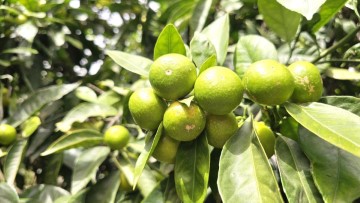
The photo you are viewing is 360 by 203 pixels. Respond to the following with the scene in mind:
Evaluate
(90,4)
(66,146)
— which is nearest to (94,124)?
(66,146)

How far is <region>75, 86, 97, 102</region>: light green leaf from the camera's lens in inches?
62.5

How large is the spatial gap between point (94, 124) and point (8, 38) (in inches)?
25.0

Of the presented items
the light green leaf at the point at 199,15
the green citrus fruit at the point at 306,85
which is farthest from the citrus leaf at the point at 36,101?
the green citrus fruit at the point at 306,85

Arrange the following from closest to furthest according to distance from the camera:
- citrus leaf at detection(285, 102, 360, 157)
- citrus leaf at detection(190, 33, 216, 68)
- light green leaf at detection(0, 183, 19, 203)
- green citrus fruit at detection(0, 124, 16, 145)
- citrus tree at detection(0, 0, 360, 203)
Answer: citrus leaf at detection(285, 102, 360, 157)
citrus tree at detection(0, 0, 360, 203)
citrus leaf at detection(190, 33, 216, 68)
light green leaf at detection(0, 183, 19, 203)
green citrus fruit at detection(0, 124, 16, 145)

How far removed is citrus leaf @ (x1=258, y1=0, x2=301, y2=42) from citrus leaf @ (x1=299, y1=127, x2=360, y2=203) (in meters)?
0.42

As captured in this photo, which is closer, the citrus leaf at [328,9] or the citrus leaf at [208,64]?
the citrus leaf at [208,64]

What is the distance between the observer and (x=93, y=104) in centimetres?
151

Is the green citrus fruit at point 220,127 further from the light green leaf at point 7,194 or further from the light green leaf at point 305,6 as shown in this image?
the light green leaf at point 7,194

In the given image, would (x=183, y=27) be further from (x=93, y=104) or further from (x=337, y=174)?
(x=337, y=174)

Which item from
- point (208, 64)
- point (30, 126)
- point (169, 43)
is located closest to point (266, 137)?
point (208, 64)

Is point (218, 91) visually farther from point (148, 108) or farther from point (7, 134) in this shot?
point (7, 134)

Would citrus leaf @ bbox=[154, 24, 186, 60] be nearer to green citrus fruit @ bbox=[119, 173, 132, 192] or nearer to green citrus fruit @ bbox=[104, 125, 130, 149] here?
green citrus fruit @ bbox=[104, 125, 130, 149]

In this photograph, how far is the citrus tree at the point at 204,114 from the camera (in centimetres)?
87

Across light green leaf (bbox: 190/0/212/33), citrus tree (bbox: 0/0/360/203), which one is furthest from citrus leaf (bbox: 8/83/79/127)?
light green leaf (bbox: 190/0/212/33)
